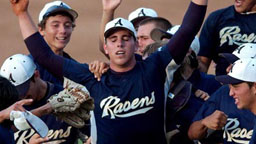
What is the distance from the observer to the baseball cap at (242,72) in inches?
339

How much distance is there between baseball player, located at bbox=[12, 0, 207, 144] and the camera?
8.81 m

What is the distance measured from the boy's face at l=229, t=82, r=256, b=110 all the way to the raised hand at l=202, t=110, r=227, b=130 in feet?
0.65

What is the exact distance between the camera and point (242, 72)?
28.4 feet

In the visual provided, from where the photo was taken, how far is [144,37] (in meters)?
10.8

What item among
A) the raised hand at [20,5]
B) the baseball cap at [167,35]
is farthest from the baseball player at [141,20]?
the raised hand at [20,5]

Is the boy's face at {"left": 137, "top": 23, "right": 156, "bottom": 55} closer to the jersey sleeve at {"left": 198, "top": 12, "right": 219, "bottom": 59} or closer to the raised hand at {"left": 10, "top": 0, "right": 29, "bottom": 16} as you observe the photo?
the jersey sleeve at {"left": 198, "top": 12, "right": 219, "bottom": 59}

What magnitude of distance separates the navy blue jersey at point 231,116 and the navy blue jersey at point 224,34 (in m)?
1.71

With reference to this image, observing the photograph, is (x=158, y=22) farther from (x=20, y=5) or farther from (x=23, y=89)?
(x=20, y=5)

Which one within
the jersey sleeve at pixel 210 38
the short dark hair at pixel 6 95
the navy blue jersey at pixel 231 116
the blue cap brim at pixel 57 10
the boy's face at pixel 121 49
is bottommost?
the navy blue jersey at pixel 231 116

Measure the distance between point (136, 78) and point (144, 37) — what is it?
1940 mm

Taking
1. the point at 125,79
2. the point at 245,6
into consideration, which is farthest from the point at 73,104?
the point at 245,6

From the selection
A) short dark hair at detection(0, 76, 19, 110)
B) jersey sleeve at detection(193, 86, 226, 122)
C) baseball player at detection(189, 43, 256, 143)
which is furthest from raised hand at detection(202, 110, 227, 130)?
short dark hair at detection(0, 76, 19, 110)

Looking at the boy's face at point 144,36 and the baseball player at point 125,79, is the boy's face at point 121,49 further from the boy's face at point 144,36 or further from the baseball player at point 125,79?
the boy's face at point 144,36

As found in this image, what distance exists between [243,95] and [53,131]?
2038 mm
